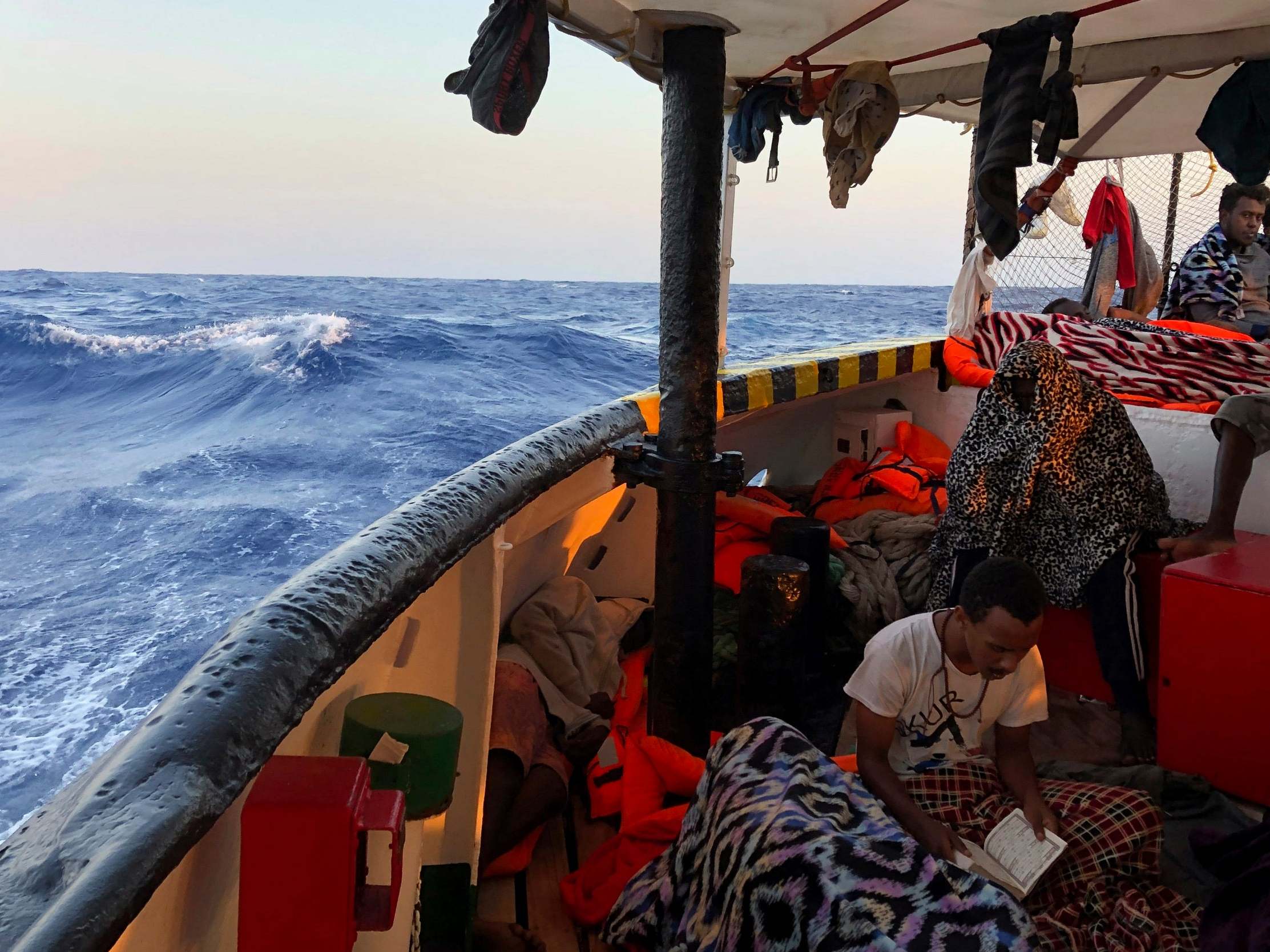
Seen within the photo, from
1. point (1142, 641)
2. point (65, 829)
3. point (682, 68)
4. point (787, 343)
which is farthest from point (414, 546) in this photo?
point (787, 343)

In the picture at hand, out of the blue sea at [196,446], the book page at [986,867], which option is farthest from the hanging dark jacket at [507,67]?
the blue sea at [196,446]

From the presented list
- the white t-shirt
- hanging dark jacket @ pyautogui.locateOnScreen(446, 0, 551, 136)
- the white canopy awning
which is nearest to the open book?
the white t-shirt

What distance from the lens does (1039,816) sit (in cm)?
218

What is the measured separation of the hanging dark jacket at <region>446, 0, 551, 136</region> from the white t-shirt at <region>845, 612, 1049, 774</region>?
5.10 ft

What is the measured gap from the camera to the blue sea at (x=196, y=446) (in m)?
7.79

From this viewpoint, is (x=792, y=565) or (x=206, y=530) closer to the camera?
(x=792, y=565)

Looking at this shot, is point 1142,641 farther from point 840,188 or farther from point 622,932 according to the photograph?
point 622,932

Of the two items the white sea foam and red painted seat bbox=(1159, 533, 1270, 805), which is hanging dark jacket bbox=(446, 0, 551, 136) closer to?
red painted seat bbox=(1159, 533, 1270, 805)

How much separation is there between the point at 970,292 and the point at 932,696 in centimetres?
358

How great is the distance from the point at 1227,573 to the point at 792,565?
4.16ft

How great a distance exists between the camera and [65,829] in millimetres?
997

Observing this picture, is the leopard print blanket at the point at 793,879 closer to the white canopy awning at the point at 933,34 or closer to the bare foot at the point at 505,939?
the bare foot at the point at 505,939

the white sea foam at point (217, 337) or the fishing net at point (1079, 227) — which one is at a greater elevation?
the fishing net at point (1079, 227)

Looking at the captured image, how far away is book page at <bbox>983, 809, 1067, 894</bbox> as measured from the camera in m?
2.02
